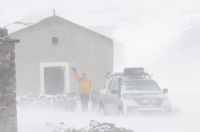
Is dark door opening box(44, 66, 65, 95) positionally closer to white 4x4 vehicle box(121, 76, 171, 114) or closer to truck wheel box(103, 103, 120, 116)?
truck wheel box(103, 103, 120, 116)

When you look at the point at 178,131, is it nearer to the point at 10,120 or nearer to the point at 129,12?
the point at 10,120

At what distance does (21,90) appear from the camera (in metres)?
30.2

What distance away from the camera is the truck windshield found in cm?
2027

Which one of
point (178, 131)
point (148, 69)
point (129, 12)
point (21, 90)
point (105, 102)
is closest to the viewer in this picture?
point (178, 131)

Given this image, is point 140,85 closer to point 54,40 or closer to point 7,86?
point 54,40

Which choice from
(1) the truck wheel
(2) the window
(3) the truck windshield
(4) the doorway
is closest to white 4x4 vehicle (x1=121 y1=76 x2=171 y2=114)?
(3) the truck windshield

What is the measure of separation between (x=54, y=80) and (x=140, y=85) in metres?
10.9

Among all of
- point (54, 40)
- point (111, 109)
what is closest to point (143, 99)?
point (111, 109)

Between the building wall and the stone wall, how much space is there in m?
21.3

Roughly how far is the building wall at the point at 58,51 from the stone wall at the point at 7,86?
21.3 meters

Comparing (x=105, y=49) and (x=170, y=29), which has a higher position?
(x=170, y=29)

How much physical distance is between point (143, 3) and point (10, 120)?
118 m

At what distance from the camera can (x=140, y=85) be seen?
2056 cm

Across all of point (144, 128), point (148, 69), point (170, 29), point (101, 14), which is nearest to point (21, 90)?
point (144, 128)
